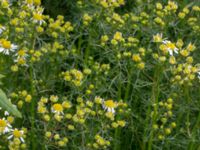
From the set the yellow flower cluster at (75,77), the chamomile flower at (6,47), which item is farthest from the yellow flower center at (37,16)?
the yellow flower cluster at (75,77)

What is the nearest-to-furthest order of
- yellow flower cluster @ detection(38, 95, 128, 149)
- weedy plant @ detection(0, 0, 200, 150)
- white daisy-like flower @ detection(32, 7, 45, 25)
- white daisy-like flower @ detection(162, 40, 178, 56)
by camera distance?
yellow flower cluster @ detection(38, 95, 128, 149) < weedy plant @ detection(0, 0, 200, 150) < white daisy-like flower @ detection(162, 40, 178, 56) < white daisy-like flower @ detection(32, 7, 45, 25)

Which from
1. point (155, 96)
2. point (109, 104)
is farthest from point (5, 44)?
point (155, 96)

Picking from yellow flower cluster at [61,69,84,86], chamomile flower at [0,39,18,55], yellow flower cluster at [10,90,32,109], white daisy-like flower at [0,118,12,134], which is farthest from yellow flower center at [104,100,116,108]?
chamomile flower at [0,39,18,55]

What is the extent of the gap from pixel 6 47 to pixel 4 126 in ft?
1.50

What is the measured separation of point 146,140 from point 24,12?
94cm

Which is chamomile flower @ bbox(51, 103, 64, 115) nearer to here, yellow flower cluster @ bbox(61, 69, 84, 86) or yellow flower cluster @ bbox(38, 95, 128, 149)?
yellow flower cluster @ bbox(38, 95, 128, 149)

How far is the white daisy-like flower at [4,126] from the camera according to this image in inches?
93.9

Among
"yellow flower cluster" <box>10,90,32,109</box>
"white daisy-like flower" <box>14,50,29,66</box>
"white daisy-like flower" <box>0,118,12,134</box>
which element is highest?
"white daisy-like flower" <box>14,50,29,66</box>

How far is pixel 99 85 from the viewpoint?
2686mm

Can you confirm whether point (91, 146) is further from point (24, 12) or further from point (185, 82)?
point (24, 12)

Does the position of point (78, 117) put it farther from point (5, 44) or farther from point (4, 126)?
point (5, 44)

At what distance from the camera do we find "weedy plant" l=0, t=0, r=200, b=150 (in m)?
2.46

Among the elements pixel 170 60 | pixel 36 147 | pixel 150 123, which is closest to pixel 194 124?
pixel 150 123

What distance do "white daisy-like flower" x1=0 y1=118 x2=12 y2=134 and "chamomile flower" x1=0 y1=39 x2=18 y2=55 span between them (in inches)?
15.6
